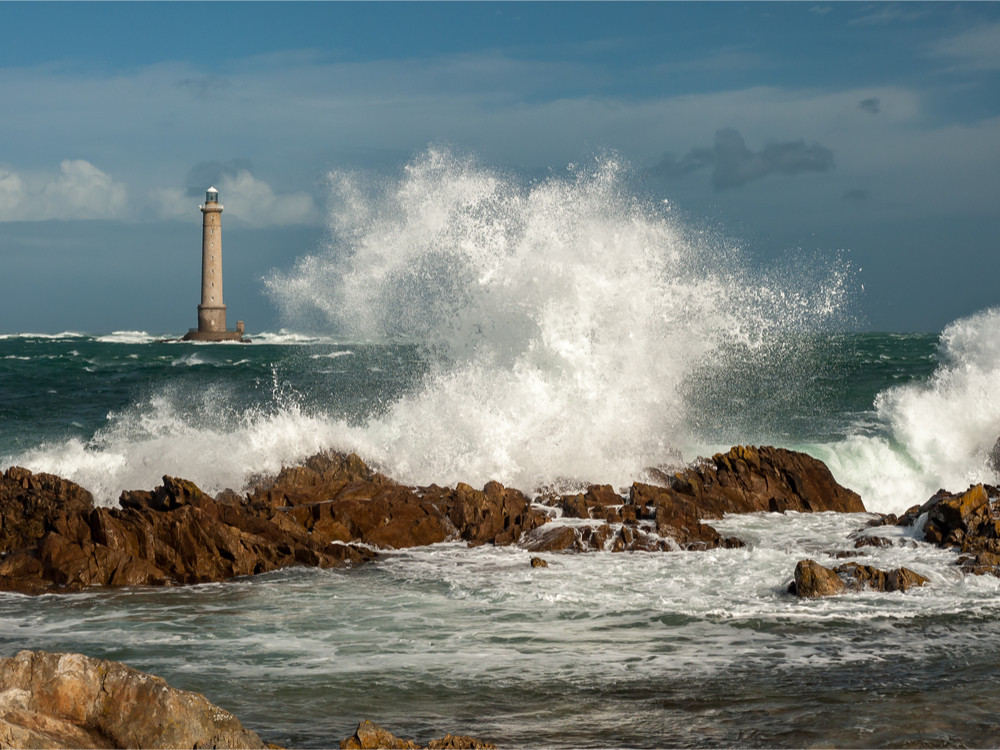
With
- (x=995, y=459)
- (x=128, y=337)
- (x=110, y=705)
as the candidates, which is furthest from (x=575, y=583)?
(x=128, y=337)

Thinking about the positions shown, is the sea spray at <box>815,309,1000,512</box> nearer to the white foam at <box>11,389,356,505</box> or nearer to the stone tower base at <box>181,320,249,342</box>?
the white foam at <box>11,389,356,505</box>

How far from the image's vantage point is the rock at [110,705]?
4.61m

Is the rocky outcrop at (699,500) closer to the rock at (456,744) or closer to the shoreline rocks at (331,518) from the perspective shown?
the shoreline rocks at (331,518)

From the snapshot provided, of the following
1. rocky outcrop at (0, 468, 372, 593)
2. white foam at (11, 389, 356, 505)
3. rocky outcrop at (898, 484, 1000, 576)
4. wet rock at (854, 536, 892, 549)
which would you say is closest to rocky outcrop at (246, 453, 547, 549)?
rocky outcrop at (0, 468, 372, 593)

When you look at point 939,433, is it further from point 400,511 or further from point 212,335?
point 212,335

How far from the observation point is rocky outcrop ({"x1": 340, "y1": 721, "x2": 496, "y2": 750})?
530 centimetres

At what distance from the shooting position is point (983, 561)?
1048cm

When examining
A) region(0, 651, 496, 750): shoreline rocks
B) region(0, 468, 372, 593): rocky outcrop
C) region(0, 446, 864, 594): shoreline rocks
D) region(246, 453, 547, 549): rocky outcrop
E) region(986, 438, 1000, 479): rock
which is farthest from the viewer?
region(986, 438, 1000, 479): rock

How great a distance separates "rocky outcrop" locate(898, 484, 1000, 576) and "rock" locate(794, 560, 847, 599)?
193cm

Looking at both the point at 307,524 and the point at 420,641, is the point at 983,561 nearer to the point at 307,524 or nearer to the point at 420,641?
the point at 420,641

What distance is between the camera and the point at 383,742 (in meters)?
5.33

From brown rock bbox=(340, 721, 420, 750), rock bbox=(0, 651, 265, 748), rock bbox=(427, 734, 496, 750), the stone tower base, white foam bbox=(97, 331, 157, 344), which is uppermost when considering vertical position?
white foam bbox=(97, 331, 157, 344)

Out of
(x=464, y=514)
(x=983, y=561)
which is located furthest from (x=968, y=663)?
(x=464, y=514)

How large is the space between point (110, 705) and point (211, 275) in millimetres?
62563
